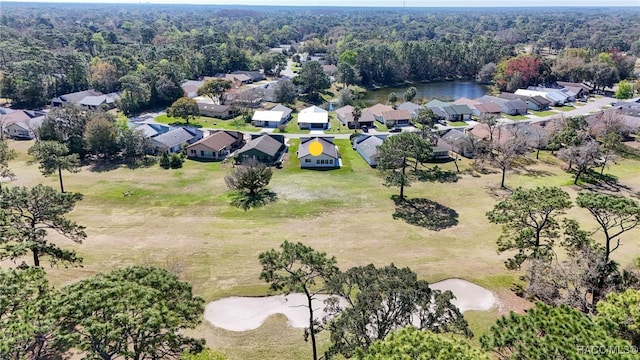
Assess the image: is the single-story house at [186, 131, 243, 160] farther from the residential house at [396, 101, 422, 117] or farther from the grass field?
the residential house at [396, 101, 422, 117]

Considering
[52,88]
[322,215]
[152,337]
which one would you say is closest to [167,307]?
[152,337]

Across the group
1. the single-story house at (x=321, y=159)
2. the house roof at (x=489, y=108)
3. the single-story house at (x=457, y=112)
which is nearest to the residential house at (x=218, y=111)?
the single-story house at (x=321, y=159)

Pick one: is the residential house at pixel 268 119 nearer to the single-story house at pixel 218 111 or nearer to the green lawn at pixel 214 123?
the green lawn at pixel 214 123

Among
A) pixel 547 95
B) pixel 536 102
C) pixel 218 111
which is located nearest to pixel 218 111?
pixel 218 111

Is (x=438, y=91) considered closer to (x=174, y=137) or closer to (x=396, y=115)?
(x=396, y=115)

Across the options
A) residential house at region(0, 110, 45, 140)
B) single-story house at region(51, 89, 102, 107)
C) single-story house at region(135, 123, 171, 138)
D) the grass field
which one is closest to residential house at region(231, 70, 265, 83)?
single-story house at region(51, 89, 102, 107)
